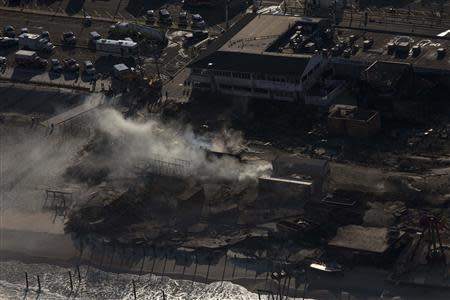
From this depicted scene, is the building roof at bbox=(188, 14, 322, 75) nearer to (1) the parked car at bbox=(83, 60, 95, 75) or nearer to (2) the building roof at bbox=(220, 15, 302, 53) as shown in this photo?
(2) the building roof at bbox=(220, 15, 302, 53)

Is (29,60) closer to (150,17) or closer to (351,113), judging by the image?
(150,17)

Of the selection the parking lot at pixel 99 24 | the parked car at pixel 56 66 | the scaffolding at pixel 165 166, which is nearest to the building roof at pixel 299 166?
the scaffolding at pixel 165 166

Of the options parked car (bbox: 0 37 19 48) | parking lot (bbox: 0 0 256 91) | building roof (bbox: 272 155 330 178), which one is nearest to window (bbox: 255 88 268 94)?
parking lot (bbox: 0 0 256 91)

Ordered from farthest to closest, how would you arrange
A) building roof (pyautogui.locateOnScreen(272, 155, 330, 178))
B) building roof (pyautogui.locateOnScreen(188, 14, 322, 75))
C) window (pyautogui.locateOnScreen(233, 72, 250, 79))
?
1. window (pyautogui.locateOnScreen(233, 72, 250, 79))
2. building roof (pyautogui.locateOnScreen(188, 14, 322, 75))
3. building roof (pyautogui.locateOnScreen(272, 155, 330, 178))

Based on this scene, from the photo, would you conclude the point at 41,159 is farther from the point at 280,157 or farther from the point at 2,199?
the point at 280,157

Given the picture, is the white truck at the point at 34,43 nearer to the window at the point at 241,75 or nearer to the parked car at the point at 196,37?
the parked car at the point at 196,37

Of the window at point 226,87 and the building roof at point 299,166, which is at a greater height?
the window at point 226,87
